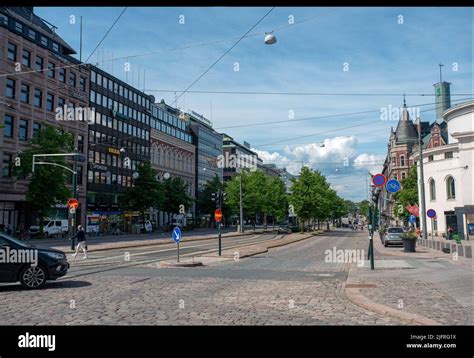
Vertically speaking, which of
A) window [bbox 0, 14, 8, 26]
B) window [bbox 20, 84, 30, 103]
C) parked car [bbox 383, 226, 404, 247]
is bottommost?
parked car [bbox 383, 226, 404, 247]

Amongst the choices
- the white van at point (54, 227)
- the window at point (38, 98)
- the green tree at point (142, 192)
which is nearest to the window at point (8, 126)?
the window at point (38, 98)

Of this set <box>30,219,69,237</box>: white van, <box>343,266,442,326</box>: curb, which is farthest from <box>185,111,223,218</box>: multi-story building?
<box>343,266,442,326</box>: curb

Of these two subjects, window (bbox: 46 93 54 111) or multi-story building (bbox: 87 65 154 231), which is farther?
multi-story building (bbox: 87 65 154 231)

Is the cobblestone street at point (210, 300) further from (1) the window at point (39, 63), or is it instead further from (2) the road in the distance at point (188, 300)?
(1) the window at point (39, 63)

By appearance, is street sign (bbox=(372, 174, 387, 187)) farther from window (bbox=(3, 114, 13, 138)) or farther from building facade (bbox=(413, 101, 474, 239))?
window (bbox=(3, 114, 13, 138))

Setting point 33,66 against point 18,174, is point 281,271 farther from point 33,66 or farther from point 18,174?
point 33,66

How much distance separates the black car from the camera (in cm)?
1138

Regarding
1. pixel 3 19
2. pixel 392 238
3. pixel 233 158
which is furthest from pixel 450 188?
pixel 233 158

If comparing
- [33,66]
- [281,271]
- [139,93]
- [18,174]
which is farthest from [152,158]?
[281,271]

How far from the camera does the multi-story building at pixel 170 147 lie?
273 feet

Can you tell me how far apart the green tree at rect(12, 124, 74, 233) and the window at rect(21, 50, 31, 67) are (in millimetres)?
8898

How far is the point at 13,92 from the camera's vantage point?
1818 inches

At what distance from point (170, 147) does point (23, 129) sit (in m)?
42.7

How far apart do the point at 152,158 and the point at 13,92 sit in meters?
36.5
